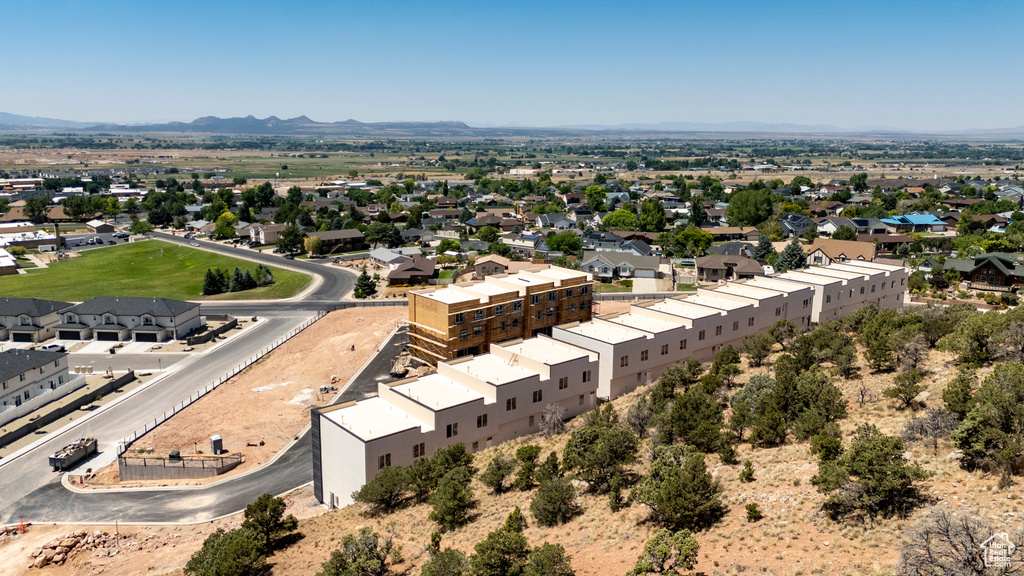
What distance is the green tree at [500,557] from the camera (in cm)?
2385

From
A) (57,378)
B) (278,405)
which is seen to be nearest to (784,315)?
(278,405)

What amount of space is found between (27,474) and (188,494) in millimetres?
13125

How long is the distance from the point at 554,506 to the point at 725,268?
251 ft

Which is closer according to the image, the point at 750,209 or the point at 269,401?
the point at 269,401

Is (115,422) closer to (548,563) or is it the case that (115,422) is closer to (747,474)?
(548,563)

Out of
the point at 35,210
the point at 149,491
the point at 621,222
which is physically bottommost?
the point at 149,491

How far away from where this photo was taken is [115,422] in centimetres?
5381

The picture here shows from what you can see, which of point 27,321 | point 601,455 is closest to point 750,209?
point 601,455

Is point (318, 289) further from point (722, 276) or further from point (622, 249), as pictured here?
point (722, 276)

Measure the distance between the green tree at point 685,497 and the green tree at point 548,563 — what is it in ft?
15.4

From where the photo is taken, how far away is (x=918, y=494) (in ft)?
80.4

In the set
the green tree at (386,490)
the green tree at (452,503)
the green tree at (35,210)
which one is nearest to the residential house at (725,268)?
the green tree at (386,490)

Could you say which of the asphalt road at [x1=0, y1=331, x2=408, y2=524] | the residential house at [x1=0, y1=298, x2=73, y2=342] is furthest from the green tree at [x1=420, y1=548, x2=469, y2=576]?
the residential house at [x1=0, y1=298, x2=73, y2=342]

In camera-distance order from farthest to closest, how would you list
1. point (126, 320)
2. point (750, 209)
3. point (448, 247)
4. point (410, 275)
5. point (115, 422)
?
1. point (750, 209)
2. point (448, 247)
3. point (410, 275)
4. point (126, 320)
5. point (115, 422)
